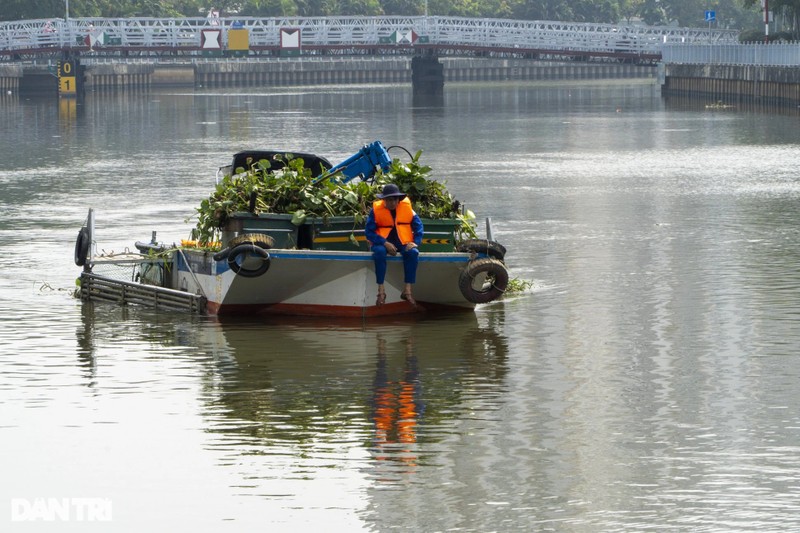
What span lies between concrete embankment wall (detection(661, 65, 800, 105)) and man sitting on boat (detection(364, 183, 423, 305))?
82.1m

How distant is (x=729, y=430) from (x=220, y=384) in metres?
6.41

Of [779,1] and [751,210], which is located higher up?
[779,1]

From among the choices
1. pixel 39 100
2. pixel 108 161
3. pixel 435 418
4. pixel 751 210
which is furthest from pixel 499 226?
pixel 39 100

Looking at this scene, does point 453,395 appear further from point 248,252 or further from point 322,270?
point 248,252

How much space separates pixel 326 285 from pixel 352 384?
4.49 m

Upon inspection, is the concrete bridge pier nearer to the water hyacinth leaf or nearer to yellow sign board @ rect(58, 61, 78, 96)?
yellow sign board @ rect(58, 61, 78, 96)

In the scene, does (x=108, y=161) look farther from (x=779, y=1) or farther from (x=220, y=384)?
(x=779, y=1)

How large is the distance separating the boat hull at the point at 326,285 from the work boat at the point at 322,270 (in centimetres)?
1

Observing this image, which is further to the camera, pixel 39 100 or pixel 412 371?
pixel 39 100

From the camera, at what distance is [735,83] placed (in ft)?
389

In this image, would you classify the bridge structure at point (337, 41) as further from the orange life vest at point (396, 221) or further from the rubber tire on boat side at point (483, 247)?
the orange life vest at point (396, 221)

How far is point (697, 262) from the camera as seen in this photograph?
32906mm

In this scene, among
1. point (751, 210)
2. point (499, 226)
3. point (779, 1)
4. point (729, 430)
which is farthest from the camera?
point (779, 1)

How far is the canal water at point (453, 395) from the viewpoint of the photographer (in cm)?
1603
